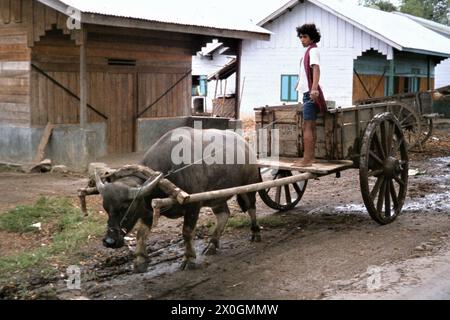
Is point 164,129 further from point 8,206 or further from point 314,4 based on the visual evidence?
point 314,4

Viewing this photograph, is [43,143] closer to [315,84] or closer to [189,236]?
[315,84]

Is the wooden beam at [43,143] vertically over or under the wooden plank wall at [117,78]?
Answer: under

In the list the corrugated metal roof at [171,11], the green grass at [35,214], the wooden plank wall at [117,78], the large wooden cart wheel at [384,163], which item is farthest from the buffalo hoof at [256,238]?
the wooden plank wall at [117,78]

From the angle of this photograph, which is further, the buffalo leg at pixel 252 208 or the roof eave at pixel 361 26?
the roof eave at pixel 361 26

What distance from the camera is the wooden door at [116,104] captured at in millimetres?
Result: 14469

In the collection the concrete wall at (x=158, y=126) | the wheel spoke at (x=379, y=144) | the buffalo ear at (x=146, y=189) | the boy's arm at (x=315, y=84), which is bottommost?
the buffalo ear at (x=146, y=189)

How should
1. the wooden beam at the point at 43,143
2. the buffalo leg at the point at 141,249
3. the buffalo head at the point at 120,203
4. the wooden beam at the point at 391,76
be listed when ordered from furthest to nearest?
1. the wooden beam at the point at 391,76
2. the wooden beam at the point at 43,143
3. the buffalo leg at the point at 141,249
4. the buffalo head at the point at 120,203

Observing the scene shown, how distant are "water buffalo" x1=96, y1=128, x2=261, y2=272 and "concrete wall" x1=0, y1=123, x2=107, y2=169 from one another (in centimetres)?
625

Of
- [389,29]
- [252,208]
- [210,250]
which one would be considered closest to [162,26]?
[252,208]

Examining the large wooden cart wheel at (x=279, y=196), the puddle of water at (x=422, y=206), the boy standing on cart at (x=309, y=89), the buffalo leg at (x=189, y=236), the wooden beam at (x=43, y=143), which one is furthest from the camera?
the wooden beam at (x=43, y=143)

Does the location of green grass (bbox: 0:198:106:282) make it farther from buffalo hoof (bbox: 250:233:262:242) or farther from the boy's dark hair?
the boy's dark hair

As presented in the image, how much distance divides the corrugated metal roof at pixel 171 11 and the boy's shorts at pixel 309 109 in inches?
216

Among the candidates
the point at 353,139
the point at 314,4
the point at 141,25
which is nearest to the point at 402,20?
the point at 314,4

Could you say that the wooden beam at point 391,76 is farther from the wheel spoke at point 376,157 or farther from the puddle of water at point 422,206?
the wheel spoke at point 376,157
